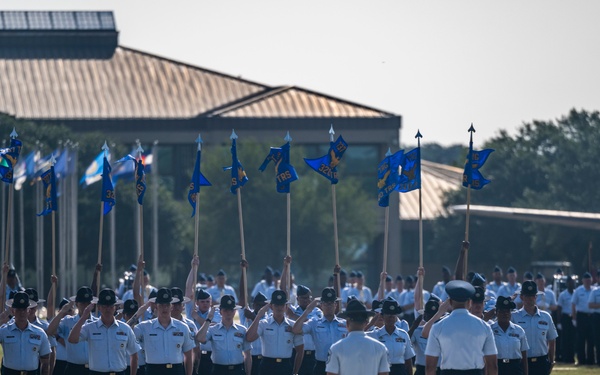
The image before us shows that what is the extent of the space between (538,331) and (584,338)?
1097 centimetres

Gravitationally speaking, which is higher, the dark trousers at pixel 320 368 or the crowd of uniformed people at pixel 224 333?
the crowd of uniformed people at pixel 224 333

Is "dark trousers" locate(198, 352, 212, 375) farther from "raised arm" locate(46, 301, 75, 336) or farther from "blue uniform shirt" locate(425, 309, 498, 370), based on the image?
"blue uniform shirt" locate(425, 309, 498, 370)

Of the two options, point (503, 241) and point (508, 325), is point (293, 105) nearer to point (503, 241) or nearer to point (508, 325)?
point (503, 241)

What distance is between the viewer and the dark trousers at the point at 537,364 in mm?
→ 20828

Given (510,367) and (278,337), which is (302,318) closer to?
(278,337)

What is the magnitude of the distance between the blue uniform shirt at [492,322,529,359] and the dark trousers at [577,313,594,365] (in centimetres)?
1165

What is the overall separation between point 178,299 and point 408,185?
560 cm

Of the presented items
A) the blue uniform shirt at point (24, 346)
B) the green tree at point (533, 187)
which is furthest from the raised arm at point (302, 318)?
the green tree at point (533, 187)

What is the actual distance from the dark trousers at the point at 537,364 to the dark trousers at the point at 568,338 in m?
11.3

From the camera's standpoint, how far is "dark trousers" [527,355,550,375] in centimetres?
2083

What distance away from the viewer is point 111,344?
59.4ft

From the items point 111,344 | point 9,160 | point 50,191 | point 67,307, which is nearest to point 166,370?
point 111,344

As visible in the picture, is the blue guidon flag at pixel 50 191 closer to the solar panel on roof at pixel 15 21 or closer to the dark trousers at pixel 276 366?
the dark trousers at pixel 276 366

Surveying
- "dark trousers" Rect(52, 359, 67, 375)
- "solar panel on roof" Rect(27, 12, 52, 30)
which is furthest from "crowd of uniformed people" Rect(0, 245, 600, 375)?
"solar panel on roof" Rect(27, 12, 52, 30)
